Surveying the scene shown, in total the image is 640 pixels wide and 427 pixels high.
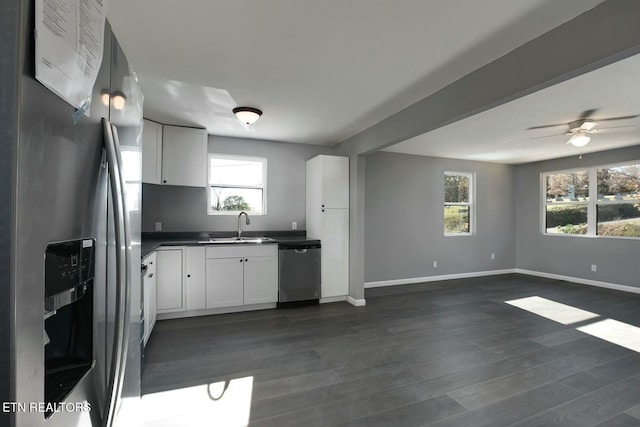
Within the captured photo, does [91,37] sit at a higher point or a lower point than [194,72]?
lower

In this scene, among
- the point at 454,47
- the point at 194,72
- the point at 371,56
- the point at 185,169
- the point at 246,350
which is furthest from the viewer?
the point at 185,169

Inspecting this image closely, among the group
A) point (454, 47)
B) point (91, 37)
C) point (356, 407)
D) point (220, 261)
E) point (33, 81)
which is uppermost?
point (454, 47)

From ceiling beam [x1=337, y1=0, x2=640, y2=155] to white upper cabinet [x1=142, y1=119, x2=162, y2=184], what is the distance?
3.10 meters

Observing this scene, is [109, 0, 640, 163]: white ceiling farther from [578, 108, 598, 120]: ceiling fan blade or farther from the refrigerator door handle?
the refrigerator door handle

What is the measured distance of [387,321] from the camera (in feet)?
11.6

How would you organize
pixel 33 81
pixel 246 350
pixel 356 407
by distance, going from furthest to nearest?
1. pixel 246 350
2. pixel 356 407
3. pixel 33 81

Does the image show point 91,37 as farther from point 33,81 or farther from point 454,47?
point 454,47

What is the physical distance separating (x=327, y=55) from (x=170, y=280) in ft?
9.66

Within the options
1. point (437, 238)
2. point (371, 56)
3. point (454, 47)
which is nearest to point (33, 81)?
point (371, 56)

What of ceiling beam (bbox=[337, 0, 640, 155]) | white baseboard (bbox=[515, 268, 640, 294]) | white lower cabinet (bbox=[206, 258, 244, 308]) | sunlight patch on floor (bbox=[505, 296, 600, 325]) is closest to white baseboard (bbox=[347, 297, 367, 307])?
white lower cabinet (bbox=[206, 258, 244, 308])

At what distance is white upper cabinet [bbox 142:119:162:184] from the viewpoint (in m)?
3.61

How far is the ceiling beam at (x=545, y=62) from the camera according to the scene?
5.06ft

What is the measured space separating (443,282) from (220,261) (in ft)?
13.4

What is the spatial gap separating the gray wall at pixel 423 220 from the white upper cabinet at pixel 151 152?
322 cm
